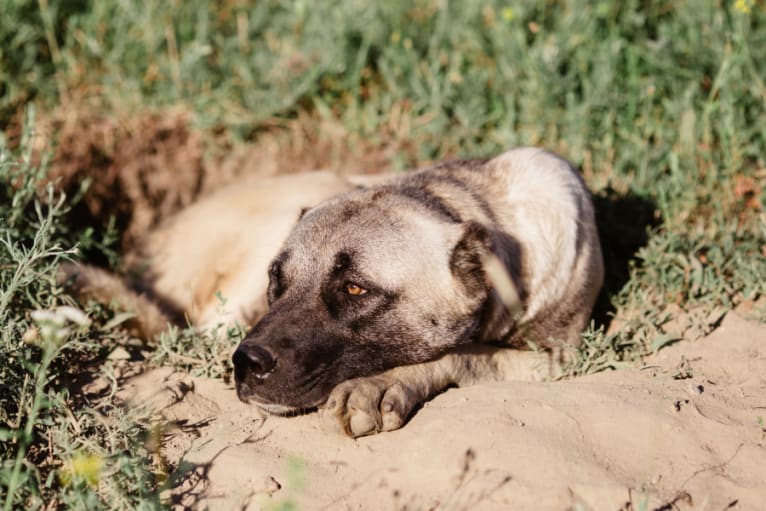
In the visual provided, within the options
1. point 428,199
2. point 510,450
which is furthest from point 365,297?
point 510,450

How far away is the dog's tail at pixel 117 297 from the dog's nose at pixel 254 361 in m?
0.94

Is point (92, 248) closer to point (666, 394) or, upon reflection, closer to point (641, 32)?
point (666, 394)

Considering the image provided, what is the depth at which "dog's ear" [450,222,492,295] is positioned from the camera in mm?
3227

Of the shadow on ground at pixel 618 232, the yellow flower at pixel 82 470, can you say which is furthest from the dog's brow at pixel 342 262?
the shadow on ground at pixel 618 232

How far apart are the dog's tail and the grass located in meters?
0.11

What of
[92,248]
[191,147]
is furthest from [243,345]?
[191,147]

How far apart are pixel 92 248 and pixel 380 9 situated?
2.70 m

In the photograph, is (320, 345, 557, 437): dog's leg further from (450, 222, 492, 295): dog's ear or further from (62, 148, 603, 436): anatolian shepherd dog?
(450, 222, 492, 295): dog's ear

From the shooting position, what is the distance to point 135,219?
5.39m

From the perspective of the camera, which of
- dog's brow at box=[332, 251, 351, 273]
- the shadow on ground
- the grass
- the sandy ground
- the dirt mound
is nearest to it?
the sandy ground

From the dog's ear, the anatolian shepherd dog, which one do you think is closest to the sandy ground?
the anatolian shepherd dog

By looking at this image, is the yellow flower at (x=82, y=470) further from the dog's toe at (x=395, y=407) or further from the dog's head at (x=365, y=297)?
the dog's toe at (x=395, y=407)

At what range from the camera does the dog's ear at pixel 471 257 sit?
323 cm

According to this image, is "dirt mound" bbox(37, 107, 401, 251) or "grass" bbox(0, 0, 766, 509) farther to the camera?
"dirt mound" bbox(37, 107, 401, 251)
